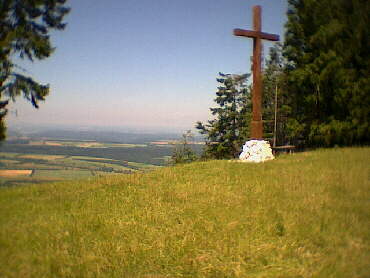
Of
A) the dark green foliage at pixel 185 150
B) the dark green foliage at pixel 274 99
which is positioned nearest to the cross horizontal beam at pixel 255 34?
the dark green foliage at pixel 274 99

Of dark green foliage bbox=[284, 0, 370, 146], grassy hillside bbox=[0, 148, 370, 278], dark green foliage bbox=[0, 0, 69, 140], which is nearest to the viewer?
grassy hillside bbox=[0, 148, 370, 278]

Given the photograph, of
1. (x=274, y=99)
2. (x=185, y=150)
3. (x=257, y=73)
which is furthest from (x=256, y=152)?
(x=185, y=150)

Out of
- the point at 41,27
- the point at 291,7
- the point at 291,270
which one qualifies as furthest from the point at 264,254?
the point at 291,7

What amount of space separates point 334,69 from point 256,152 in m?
6.08

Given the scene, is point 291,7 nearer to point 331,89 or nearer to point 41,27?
point 331,89

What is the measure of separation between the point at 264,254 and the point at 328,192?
2868mm

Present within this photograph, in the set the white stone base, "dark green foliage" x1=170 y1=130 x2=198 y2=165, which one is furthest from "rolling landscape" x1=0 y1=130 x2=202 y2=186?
the white stone base

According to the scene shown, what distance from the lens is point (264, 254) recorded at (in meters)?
4.06

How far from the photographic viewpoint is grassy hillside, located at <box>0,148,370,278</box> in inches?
145

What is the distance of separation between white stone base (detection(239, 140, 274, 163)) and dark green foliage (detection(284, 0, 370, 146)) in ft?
15.7

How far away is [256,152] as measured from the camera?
430 inches

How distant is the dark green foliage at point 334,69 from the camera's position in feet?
41.7

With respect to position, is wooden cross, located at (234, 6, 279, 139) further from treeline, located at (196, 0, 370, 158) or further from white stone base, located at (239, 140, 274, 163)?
treeline, located at (196, 0, 370, 158)

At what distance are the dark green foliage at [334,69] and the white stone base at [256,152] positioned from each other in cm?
477
